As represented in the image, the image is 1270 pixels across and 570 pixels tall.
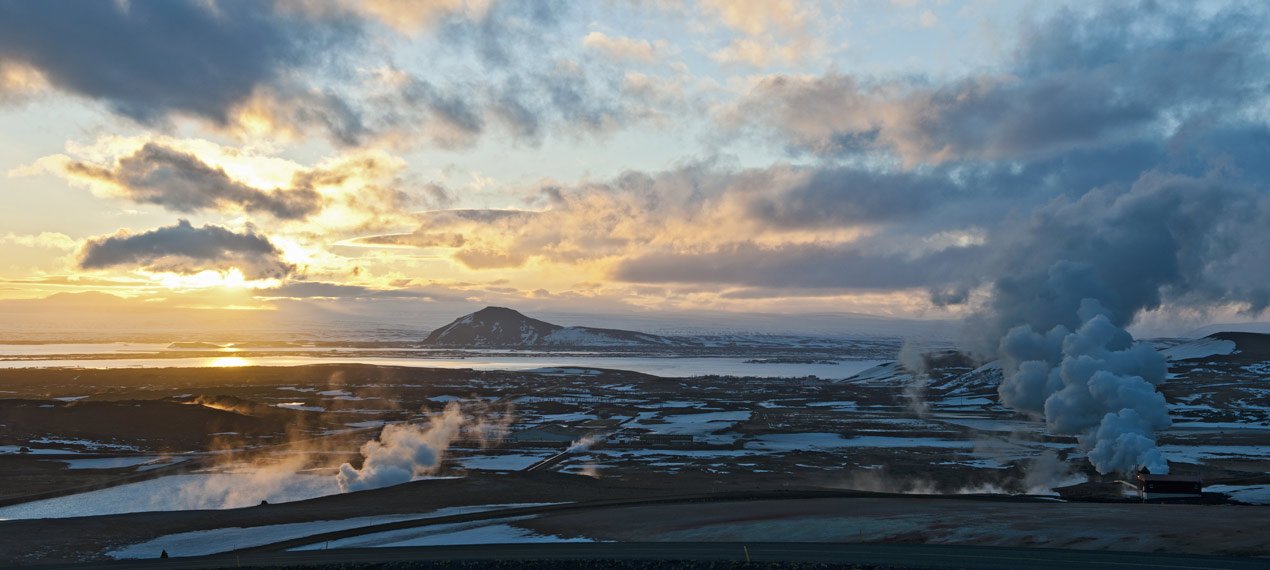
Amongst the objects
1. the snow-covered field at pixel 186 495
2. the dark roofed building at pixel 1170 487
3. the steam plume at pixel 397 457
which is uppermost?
the dark roofed building at pixel 1170 487

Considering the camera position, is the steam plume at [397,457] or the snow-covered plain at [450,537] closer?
the snow-covered plain at [450,537]

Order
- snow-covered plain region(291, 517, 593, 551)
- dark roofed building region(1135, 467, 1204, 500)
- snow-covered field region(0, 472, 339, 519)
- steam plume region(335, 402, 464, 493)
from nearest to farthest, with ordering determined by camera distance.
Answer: snow-covered plain region(291, 517, 593, 551) < dark roofed building region(1135, 467, 1204, 500) < snow-covered field region(0, 472, 339, 519) < steam plume region(335, 402, 464, 493)

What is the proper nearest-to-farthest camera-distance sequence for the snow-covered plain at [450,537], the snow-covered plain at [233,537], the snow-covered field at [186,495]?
the snow-covered plain at [450,537] → the snow-covered plain at [233,537] → the snow-covered field at [186,495]

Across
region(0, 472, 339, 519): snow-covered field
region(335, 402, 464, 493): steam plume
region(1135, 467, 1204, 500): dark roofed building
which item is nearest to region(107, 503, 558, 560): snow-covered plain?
region(0, 472, 339, 519): snow-covered field

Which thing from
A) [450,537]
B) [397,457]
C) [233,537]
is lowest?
[233,537]

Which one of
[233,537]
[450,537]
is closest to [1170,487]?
[450,537]

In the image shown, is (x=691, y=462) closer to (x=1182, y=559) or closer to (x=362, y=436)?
(x=362, y=436)

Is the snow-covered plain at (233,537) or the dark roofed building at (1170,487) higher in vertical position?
the dark roofed building at (1170,487)

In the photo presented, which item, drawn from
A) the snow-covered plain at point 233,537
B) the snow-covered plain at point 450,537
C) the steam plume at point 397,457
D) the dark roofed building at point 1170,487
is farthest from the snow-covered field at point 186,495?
the dark roofed building at point 1170,487

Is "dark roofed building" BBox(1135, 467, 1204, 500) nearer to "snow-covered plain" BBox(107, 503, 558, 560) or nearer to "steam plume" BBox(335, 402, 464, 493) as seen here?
"snow-covered plain" BBox(107, 503, 558, 560)

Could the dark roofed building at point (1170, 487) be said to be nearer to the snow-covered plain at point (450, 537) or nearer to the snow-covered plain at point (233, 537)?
the snow-covered plain at point (450, 537)

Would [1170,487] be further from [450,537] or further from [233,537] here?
[233,537]
